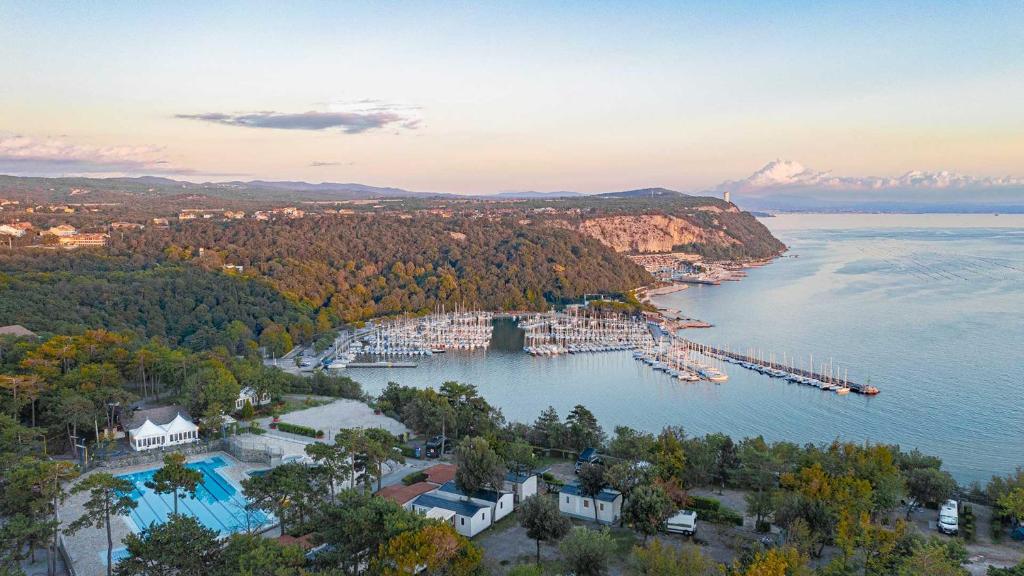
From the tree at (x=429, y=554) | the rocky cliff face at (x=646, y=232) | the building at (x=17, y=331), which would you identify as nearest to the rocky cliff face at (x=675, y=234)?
the rocky cliff face at (x=646, y=232)

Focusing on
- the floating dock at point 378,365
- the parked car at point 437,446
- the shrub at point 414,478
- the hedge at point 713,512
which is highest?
the hedge at point 713,512

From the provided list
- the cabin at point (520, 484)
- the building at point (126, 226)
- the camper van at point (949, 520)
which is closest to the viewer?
the camper van at point (949, 520)

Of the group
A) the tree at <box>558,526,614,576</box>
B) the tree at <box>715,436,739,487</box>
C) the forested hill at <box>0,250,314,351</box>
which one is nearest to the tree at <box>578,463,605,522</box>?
the tree at <box>558,526,614,576</box>

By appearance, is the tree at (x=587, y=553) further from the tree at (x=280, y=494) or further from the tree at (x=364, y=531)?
the tree at (x=280, y=494)

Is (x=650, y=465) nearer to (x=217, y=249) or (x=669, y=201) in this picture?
(x=217, y=249)

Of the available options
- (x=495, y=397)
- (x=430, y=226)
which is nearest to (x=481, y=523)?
(x=495, y=397)

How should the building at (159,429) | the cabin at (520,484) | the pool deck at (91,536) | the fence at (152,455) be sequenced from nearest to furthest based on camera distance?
the pool deck at (91,536)
the cabin at (520,484)
the fence at (152,455)
the building at (159,429)

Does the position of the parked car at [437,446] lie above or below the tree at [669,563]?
below
